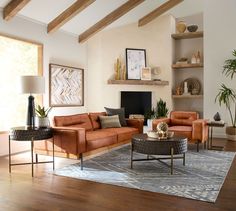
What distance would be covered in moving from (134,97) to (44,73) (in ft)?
9.73

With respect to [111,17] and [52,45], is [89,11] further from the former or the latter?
[52,45]

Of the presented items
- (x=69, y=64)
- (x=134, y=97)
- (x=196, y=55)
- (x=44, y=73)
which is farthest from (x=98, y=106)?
(x=196, y=55)

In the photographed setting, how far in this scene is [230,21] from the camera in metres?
6.80

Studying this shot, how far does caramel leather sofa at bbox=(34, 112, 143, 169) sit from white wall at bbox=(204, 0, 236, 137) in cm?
276

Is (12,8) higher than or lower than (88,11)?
lower

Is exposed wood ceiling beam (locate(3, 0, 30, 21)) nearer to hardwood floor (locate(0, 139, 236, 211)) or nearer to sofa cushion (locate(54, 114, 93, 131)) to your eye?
sofa cushion (locate(54, 114, 93, 131))

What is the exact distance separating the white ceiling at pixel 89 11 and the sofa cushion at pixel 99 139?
2720 mm

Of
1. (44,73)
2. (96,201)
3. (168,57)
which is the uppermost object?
(168,57)

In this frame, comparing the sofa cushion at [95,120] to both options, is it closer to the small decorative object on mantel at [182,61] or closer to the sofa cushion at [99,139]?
the sofa cushion at [99,139]

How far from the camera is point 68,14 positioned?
223 inches

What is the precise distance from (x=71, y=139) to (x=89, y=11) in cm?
340

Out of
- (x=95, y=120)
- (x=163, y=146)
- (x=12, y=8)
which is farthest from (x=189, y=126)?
(x=12, y=8)

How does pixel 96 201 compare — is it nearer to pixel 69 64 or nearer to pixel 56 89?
pixel 56 89

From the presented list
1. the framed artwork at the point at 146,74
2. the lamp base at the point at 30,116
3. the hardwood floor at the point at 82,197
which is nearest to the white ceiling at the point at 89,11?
the framed artwork at the point at 146,74
